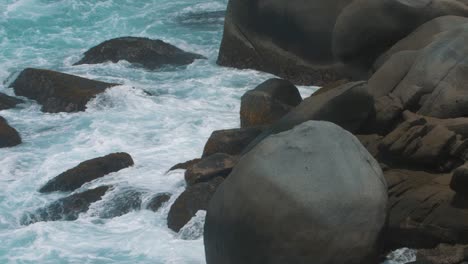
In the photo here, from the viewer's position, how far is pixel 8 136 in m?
13.2

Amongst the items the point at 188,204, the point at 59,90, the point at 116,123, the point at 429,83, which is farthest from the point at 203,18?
the point at 188,204

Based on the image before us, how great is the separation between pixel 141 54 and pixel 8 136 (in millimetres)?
4333

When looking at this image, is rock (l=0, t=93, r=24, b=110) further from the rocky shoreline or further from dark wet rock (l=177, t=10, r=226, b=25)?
dark wet rock (l=177, t=10, r=226, b=25)

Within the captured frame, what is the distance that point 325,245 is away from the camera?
7301mm

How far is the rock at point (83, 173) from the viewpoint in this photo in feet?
37.0

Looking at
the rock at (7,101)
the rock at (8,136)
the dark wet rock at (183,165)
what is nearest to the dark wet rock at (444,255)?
the dark wet rock at (183,165)

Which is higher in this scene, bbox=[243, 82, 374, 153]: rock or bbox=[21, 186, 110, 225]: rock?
bbox=[243, 82, 374, 153]: rock

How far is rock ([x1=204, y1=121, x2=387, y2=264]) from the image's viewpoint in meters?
7.32

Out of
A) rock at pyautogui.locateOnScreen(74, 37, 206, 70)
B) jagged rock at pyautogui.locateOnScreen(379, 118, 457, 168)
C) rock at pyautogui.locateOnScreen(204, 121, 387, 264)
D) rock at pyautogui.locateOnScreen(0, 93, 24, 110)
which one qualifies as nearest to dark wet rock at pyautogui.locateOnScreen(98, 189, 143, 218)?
rock at pyautogui.locateOnScreen(204, 121, 387, 264)

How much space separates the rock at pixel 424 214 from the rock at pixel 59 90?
278 inches

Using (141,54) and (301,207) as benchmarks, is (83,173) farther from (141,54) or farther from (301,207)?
(141,54)

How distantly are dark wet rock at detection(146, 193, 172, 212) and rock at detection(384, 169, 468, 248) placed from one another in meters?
2.95

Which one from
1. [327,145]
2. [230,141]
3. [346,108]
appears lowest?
[230,141]

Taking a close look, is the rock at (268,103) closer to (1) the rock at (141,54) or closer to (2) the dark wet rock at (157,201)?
(2) the dark wet rock at (157,201)
